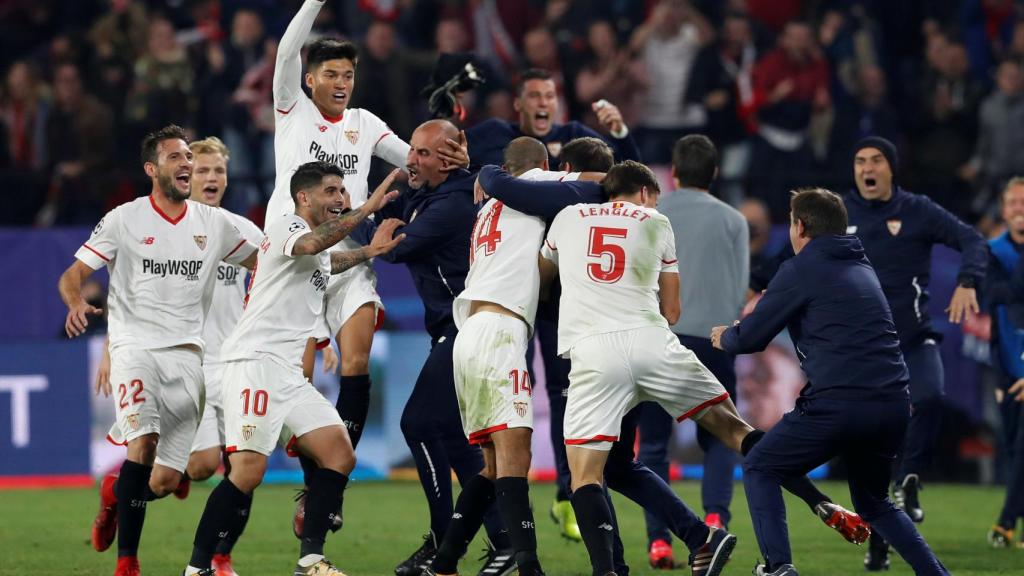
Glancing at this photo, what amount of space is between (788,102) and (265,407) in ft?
32.4

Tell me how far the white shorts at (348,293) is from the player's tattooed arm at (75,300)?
1.51 m

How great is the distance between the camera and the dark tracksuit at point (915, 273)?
32.7ft

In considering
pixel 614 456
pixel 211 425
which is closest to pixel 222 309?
pixel 211 425

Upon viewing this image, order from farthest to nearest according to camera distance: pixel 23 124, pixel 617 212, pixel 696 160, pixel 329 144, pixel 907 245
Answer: pixel 23 124 → pixel 907 245 → pixel 696 160 → pixel 329 144 → pixel 617 212

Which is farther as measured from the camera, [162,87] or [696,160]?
[162,87]

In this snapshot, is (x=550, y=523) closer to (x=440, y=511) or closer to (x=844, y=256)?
(x=440, y=511)

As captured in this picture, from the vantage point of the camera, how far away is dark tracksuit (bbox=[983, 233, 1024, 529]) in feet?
34.0

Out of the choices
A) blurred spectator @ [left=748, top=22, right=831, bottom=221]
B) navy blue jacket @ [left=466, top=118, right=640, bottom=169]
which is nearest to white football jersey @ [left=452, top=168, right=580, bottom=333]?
navy blue jacket @ [left=466, top=118, right=640, bottom=169]

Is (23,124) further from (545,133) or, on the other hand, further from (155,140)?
(155,140)

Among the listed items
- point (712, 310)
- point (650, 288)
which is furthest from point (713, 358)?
point (650, 288)

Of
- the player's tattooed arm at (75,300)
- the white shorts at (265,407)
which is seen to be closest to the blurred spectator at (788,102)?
the white shorts at (265,407)

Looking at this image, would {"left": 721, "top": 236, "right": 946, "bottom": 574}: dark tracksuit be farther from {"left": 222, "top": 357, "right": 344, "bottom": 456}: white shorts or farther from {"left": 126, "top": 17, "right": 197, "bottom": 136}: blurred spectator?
{"left": 126, "top": 17, "right": 197, "bottom": 136}: blurred spectator

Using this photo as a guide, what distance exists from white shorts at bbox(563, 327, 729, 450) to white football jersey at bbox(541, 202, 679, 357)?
88mm

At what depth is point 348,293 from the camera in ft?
30.8
